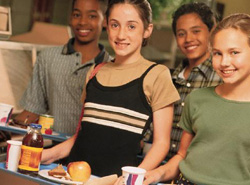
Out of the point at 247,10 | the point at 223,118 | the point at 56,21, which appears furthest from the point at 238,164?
the point at 56,21

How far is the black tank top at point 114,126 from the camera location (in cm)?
207

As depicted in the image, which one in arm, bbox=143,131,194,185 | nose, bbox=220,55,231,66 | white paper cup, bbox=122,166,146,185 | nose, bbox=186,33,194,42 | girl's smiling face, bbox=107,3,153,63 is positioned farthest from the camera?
nose, bbox=186,33,194,42

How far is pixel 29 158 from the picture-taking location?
75.1 inches

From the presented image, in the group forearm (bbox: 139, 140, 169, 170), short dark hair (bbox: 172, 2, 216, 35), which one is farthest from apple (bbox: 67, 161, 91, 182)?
short dark hair (bbox: 172, 2, 216, 35)

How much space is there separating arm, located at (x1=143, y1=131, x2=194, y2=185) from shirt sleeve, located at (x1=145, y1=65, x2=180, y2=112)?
17cm

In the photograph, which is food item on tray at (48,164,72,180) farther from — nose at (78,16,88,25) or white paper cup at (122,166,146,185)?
nose at (78,16,88,25)

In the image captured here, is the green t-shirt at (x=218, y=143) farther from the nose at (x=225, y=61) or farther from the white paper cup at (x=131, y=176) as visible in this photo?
the white paper cup at (x=131, y=176)

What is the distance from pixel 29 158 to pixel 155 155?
1.70ft

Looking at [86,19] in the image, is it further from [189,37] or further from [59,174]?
[59,174]

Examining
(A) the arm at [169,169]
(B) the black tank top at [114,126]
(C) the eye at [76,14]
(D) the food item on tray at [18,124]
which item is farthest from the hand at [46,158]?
(C) the eye at [76,14]

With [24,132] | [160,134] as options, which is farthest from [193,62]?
[24,132]

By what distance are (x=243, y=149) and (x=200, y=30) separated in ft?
3.55

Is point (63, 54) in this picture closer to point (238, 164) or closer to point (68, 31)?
point (68, 31)

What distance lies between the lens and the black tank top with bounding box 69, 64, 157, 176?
81.4 inches
